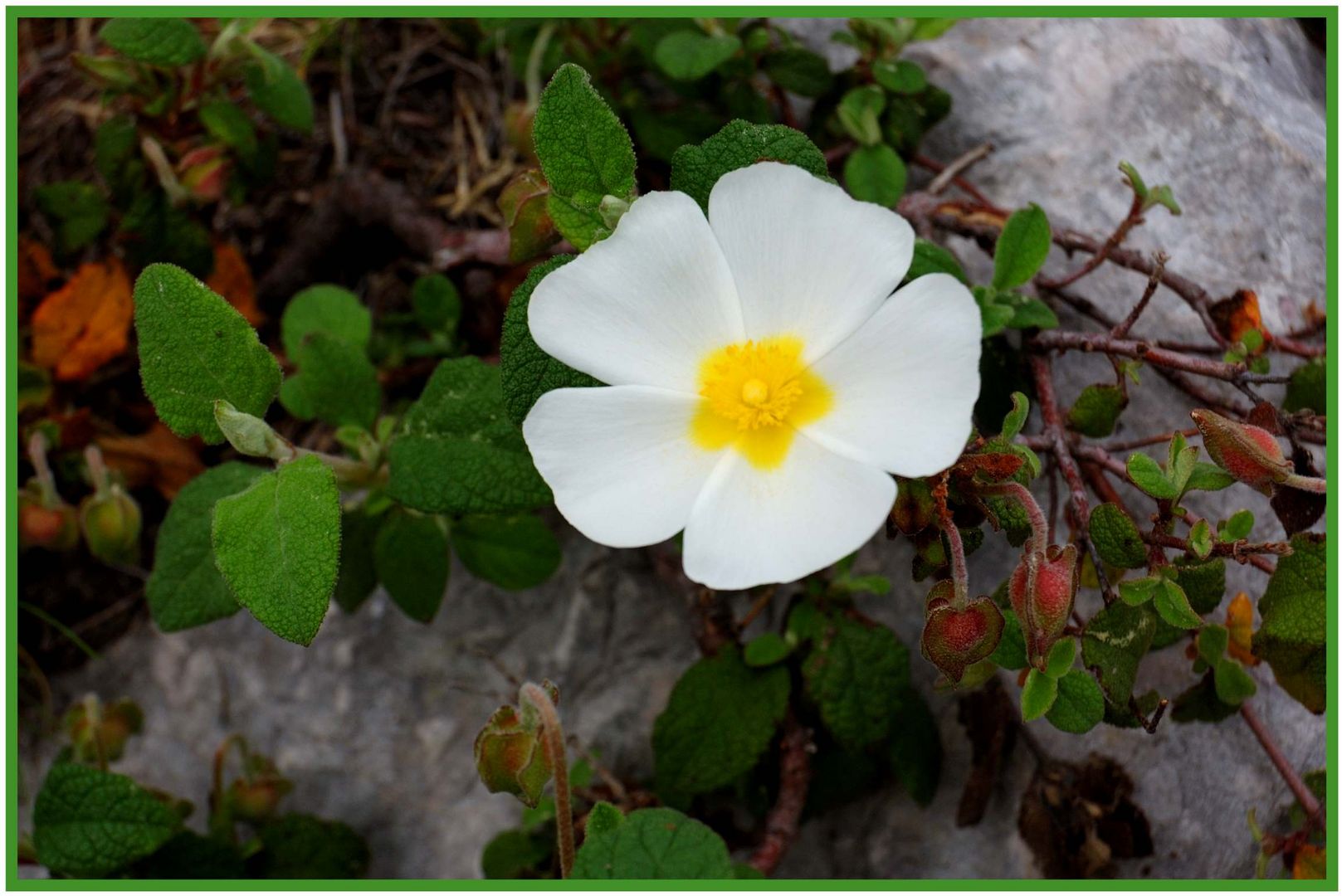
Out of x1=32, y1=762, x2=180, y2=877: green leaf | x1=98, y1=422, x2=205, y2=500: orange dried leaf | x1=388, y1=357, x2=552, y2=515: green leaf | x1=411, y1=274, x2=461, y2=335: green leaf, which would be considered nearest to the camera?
x1=388, y1=357, x2=552, y2=515: green leaf

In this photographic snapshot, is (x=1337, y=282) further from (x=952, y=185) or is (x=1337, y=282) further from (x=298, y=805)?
(x=298, y=805)

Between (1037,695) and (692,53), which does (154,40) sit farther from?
(1037,695)

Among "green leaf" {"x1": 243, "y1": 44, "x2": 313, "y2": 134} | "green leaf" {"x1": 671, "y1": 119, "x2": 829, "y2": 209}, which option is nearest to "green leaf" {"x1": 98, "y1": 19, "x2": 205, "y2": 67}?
"green leaf" {"x1": 243, "y1": 44, "x2": 313, "y2": 134}

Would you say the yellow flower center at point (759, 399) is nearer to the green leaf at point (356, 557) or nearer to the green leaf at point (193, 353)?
the green leaf at point (193, 353)

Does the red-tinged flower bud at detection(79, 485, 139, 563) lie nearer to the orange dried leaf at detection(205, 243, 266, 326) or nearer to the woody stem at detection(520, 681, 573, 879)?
the orange dried leaf at detection(205, 243, 266, 326)

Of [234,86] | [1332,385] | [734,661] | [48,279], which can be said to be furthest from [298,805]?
[1332,385]
